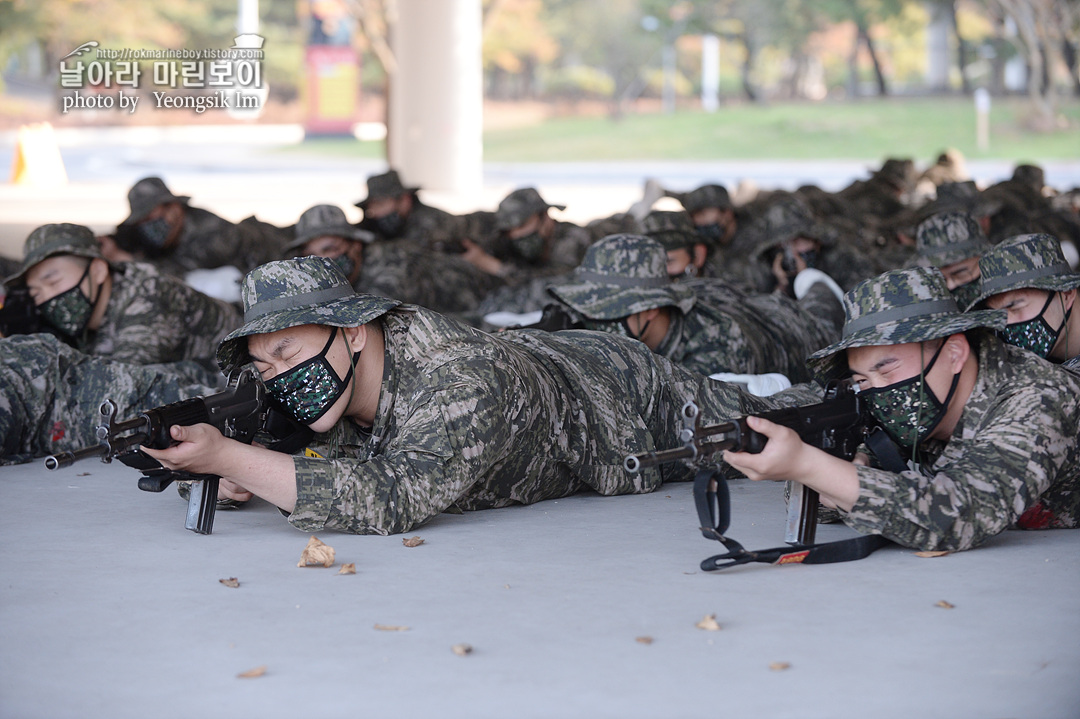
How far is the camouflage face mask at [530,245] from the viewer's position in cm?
1041

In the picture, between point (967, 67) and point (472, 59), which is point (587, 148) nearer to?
point (967, 67)

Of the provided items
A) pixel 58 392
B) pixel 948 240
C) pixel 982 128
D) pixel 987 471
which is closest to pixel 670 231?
pixel 948 240

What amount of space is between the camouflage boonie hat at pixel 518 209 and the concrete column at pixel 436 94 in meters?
11.6

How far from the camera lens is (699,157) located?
4009 centimetres

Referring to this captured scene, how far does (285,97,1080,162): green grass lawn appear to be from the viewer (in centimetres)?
3678

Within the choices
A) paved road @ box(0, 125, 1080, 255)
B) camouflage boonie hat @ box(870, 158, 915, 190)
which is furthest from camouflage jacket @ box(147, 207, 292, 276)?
camouflage boonie hat @ box(870, 158, 915, 190)

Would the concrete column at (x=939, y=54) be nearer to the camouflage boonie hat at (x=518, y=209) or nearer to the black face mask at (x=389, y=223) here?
the black face mask at (x=389, y=223)

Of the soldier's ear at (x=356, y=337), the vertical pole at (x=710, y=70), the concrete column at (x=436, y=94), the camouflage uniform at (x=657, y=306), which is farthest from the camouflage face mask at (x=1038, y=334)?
the vertical pole at (x=710, y=70)

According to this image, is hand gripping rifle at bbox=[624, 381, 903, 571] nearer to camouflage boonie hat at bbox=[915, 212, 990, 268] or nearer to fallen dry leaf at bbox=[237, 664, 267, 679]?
fallen dry leaf at bbox=[237, 664, 267, 679]

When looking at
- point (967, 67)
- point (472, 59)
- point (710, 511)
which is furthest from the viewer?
point (967, 67)

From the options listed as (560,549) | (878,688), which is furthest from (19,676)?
(878,688)

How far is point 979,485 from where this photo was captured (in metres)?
3.96

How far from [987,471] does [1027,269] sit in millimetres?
1562

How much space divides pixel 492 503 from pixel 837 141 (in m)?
35.6
